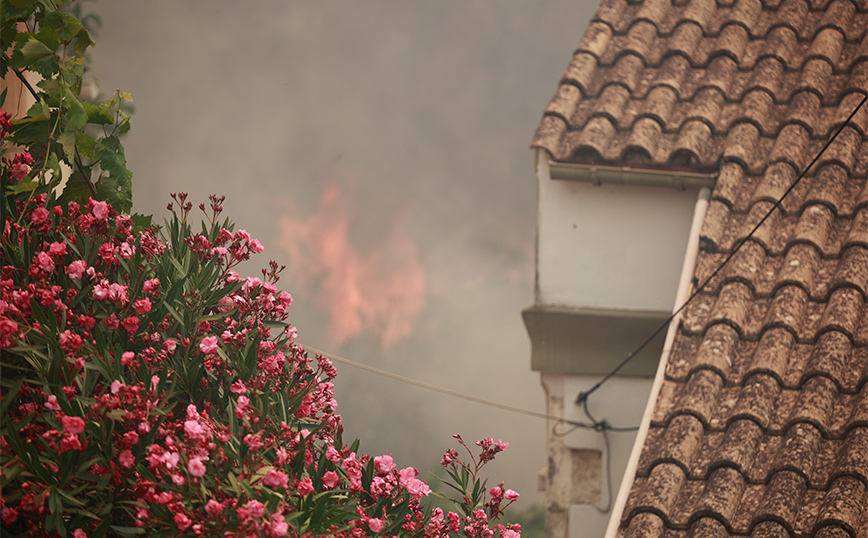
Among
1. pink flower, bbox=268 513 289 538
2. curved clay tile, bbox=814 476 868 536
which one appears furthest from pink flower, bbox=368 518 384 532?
curved clay tile, bbox=814 476 868 536

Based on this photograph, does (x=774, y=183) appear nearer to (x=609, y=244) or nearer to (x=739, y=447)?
(x=609, y=244)

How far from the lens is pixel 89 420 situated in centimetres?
121

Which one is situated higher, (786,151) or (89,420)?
(786,151)

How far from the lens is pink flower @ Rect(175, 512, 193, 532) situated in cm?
109

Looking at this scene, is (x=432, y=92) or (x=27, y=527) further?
(x=432, y=92)

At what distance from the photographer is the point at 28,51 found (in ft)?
5.25

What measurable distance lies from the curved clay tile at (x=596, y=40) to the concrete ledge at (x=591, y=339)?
1.60 m

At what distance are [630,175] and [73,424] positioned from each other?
3205 mm

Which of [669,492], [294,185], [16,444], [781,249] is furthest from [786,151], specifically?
[294,185]

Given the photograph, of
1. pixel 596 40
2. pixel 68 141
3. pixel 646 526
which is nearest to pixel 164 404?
pixel 68 141

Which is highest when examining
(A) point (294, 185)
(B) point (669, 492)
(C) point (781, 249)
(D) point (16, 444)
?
(A) point (294, 185)

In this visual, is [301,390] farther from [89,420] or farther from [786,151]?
[786,151]

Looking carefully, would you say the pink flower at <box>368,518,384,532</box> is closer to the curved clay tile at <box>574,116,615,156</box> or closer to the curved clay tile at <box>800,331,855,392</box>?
the curved clay tile at <box>800,331,855,392</box>

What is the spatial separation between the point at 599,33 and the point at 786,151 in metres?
1.41
